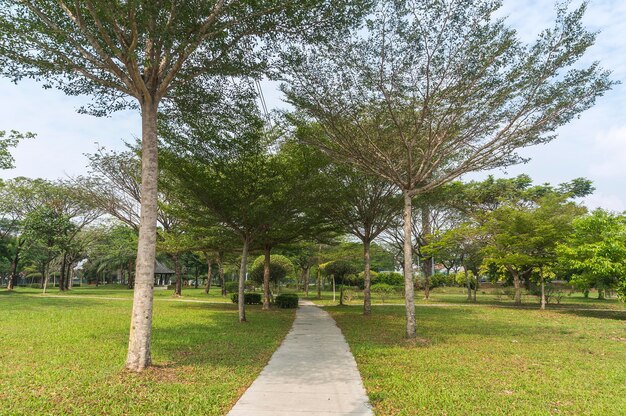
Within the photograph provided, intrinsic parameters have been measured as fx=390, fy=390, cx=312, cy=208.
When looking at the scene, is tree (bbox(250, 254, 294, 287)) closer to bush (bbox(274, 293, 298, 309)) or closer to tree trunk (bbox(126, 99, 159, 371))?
bush (bbox(274, 293, 298, 309))

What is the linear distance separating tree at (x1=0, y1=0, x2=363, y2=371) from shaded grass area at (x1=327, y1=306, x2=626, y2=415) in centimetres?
424

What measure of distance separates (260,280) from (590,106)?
2207 centimetres

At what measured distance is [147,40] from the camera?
7.01m

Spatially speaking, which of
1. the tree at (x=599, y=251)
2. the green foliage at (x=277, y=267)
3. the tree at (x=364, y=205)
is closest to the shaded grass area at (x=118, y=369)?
the tree at (x=364, y=205)

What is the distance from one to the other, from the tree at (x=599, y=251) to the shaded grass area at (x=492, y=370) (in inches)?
158

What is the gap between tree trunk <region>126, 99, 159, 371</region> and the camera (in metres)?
6.35

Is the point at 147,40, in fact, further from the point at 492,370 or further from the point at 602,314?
the point at 602,314

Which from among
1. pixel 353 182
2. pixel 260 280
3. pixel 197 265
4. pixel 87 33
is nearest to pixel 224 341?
pixel 87 33

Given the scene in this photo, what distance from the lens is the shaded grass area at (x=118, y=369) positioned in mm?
4797

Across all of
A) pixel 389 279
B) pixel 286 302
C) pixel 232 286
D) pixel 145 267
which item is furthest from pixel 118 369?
pixel 389 279

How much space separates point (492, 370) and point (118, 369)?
20.8 ft

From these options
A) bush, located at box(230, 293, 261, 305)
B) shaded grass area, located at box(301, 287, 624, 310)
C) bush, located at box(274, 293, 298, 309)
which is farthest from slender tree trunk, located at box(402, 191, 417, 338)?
shaded grass area, located at box(301, 287, 624, 310)

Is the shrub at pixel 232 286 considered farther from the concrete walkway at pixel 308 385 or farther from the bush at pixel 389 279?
the concrete walkway at pixel 308 385

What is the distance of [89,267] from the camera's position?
55.8 metres
